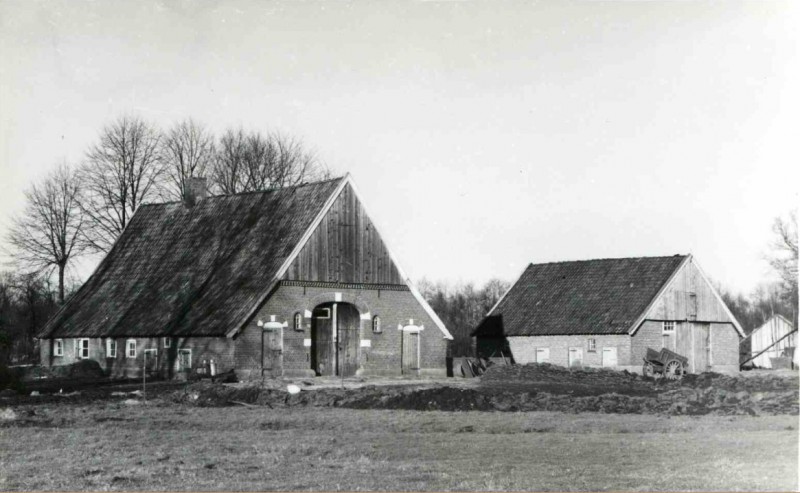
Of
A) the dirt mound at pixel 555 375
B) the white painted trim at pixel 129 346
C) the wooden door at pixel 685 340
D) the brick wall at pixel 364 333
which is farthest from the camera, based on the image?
the wooden door at pixel 685 340

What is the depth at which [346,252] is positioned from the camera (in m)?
42.7

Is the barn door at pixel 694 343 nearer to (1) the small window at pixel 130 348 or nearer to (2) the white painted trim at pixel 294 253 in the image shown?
(2) the white painted trim at pixel 294 253

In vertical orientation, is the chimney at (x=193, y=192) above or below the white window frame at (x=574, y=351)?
above

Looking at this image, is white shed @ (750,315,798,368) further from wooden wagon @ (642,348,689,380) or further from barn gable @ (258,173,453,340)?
barn gable @ (258,173,453,340)

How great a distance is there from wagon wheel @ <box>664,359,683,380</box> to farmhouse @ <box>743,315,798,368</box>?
19.4 metres

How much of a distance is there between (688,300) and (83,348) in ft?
98.5

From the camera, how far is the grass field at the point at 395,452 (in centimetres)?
1380

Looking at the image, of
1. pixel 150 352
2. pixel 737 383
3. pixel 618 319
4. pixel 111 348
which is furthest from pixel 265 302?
pixel 618 319

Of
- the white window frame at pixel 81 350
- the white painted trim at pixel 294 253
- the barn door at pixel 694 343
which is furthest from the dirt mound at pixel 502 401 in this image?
the barn door at pixel 694 343

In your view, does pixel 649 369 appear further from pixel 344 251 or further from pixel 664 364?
pixel 344 251

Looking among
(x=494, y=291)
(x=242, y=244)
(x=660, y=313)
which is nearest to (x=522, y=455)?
(x=242, y=244)

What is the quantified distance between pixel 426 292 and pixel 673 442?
336 ft

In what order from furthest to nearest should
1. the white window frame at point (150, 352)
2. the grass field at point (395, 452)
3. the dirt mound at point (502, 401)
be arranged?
the white window frame at point (150, 352) < the dirt mound at point (502, 401) < the grass field at point (395, 452)

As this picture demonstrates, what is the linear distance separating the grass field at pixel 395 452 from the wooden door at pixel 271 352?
1381 centimetres
